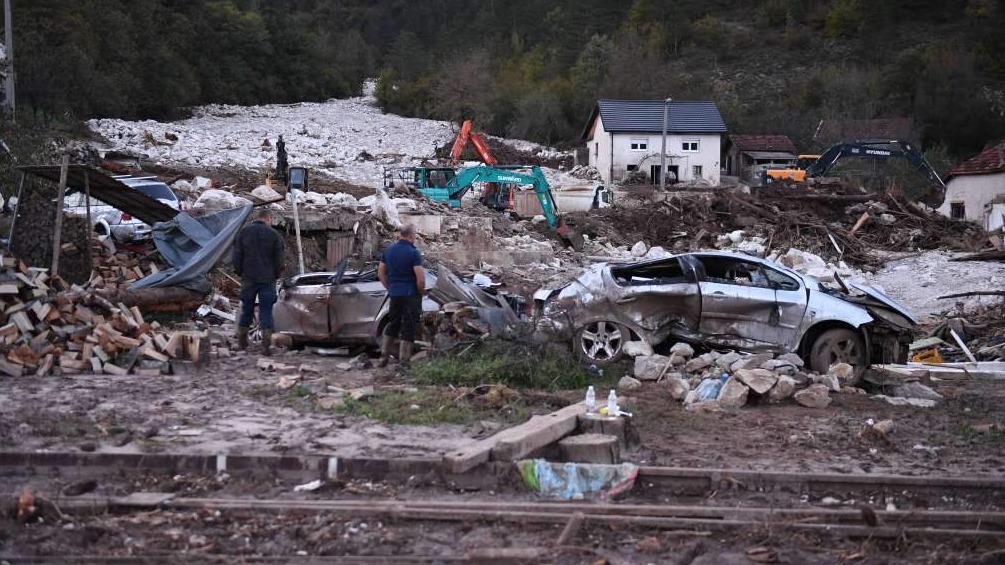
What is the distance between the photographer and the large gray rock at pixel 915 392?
10969 mm

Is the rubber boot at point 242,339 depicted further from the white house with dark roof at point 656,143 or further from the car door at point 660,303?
the white house with dark roof at point 656,143

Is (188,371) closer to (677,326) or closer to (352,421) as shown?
Answer: (352,421)

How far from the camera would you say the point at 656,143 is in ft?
179

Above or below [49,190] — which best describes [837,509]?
below

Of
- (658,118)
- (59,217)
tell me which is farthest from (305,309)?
(658,118)

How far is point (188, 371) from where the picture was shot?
38.3ft

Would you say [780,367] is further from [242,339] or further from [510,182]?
[510,182]

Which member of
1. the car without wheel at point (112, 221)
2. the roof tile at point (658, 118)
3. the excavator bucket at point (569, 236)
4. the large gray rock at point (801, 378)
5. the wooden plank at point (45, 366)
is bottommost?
the wooden plank at point (45, 366)

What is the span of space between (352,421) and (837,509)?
4.17 metres

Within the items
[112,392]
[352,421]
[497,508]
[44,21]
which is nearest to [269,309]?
[112,392]

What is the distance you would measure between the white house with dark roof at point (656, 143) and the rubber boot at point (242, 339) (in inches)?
1631

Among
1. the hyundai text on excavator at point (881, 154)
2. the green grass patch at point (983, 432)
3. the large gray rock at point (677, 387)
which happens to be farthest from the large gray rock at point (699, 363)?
the hyundai text on excavator at point (881, 154)

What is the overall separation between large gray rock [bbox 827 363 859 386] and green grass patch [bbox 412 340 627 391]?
2.34 metres

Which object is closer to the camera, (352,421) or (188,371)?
(352,421)
